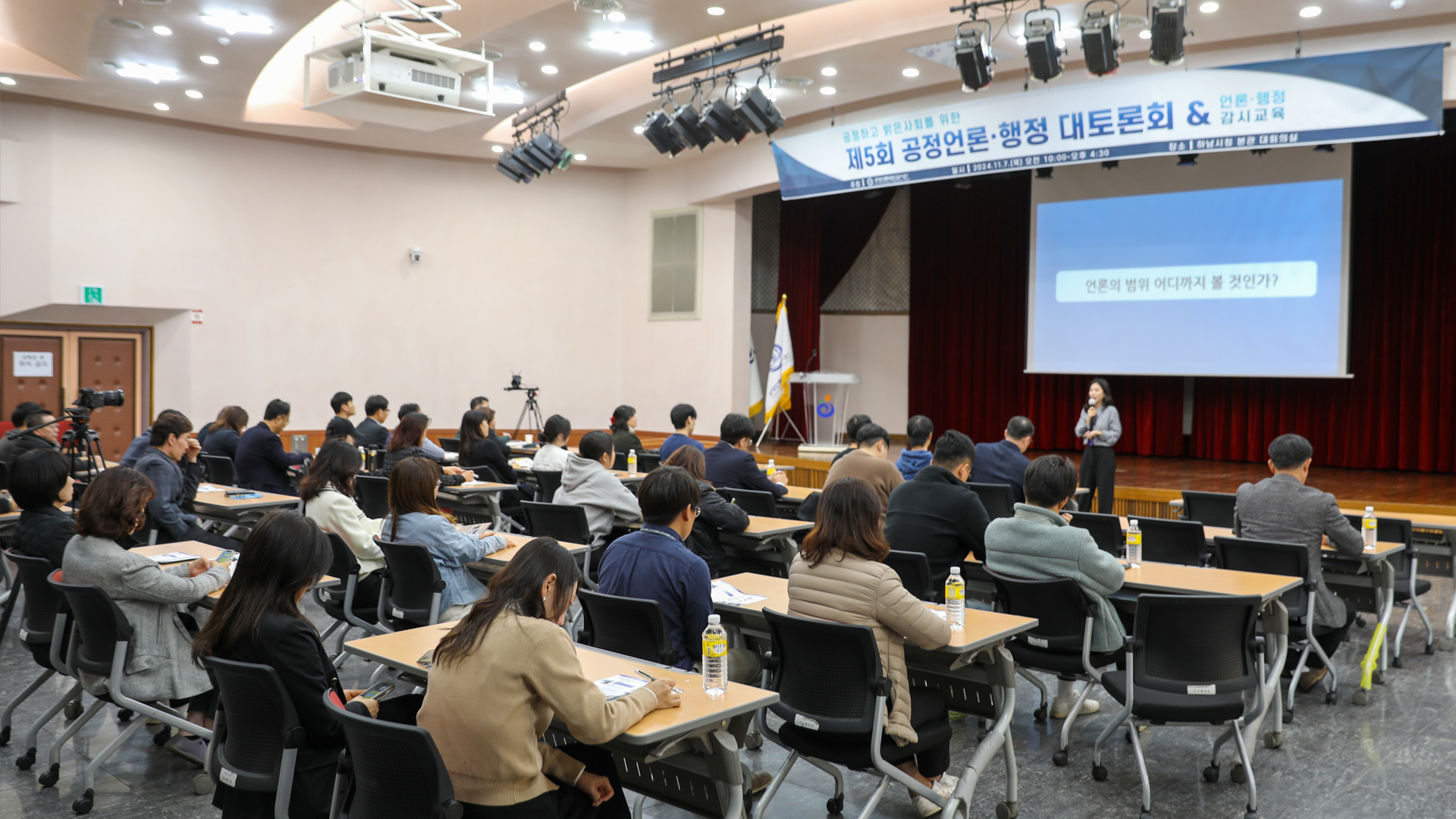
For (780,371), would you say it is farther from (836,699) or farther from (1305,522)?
(836,699)

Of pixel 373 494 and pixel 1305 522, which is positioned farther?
pixel 373 494

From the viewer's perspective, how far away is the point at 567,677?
7.18 ft

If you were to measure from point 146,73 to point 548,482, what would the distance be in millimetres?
6578

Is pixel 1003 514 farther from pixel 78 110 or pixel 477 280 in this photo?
pixel 78 110

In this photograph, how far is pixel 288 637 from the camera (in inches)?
99.5

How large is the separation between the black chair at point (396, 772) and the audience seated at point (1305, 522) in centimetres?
376

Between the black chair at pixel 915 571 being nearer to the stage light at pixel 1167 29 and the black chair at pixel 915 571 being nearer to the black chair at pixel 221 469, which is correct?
the stage light at pixel 1167 29

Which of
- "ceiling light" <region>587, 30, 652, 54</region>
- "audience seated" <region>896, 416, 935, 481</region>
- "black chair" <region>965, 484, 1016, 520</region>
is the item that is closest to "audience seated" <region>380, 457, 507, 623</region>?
"audience seated" <region>896, 416, 935, 481</region>

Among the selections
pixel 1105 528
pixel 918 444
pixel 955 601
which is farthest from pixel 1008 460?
pixel 955 601

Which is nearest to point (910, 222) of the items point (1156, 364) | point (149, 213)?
point (1156, 364)

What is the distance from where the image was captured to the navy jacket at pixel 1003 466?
6422 mm

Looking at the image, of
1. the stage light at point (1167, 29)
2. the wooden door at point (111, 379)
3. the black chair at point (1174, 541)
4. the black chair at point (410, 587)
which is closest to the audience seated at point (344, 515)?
the black chair at point (410, 587)

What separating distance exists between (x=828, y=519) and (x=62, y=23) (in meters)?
9.05

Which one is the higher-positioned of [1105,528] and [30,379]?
[30,379]
